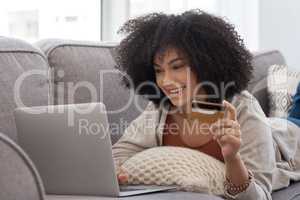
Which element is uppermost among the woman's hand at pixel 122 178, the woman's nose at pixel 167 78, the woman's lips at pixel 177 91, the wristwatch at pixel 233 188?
the woman's nose at pixel 167 78

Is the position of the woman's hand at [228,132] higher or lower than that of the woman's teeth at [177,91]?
lower

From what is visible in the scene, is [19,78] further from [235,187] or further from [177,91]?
[235,187]

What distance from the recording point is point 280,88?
1.97 meters

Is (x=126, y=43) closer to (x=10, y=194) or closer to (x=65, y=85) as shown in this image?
(x=65, y=85)

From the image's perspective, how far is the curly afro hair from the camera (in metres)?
1.30

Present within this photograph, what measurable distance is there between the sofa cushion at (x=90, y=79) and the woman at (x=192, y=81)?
0.36 ft

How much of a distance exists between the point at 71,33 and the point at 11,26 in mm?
291

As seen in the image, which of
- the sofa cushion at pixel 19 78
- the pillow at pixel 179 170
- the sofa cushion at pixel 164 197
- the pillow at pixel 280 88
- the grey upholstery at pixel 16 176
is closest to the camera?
the grey upholstery at pixel 16 176

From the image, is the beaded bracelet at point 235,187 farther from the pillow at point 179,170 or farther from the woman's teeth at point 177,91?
the woman's teeth at point 177,91

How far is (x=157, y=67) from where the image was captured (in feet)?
4.44

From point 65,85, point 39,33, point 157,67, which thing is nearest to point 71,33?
point 39,33

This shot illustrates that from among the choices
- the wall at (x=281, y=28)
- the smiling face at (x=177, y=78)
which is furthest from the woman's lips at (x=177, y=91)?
the wall at (x=281, y=28)

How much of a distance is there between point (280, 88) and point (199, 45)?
765 millimetres

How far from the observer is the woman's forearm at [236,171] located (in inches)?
44.8
